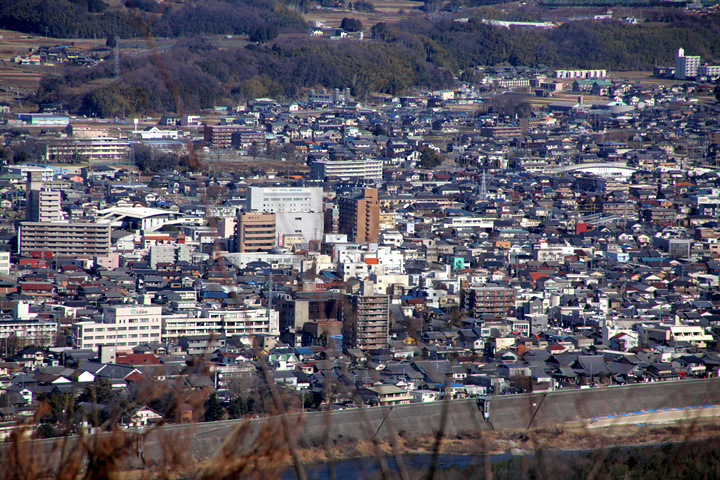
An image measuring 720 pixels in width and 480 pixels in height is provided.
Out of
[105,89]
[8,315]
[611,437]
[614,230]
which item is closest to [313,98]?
[105,89]

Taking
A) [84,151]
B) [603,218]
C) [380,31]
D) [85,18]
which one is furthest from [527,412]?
[380,31]

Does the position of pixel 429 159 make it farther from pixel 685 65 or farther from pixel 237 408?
pixel 237 408

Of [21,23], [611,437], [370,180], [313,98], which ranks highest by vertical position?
[21,23]

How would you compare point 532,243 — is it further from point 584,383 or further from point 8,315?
point 8,315

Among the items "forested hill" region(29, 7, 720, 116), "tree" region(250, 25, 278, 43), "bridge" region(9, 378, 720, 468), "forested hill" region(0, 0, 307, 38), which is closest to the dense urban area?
"bridge" region(9, 378, 720, 468)

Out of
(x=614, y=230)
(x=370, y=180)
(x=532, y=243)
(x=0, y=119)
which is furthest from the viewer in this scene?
(x=0, y=119)

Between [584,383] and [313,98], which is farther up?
[313,98]

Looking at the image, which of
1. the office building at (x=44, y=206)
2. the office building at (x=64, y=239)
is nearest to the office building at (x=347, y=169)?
the office building at (x=44, y=206)

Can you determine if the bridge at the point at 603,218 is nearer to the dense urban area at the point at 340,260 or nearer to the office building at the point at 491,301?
the dense urban area at the point at 340,260
